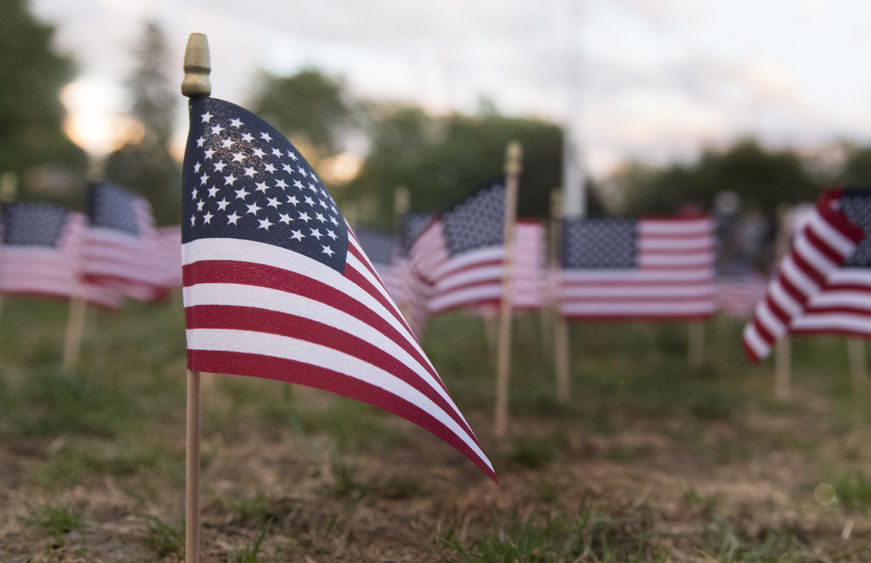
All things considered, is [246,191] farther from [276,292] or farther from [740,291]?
[740,291]

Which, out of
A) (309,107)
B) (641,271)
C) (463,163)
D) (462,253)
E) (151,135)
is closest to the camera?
(462,253)

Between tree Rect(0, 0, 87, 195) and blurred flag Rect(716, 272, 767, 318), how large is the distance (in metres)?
18.1

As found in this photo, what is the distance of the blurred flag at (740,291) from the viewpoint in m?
10.1

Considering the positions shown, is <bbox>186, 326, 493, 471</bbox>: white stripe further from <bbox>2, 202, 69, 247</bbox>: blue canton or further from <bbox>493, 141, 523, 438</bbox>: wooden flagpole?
<bbox>2, 202, 69, 247</bbox>: blue canton

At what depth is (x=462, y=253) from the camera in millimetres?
4703

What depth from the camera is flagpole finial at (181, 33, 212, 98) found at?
6.91 ft

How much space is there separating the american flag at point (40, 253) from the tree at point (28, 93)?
516 inches

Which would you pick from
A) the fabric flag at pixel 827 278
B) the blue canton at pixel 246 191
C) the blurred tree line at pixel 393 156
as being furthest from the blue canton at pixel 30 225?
the blurred tree line at pixel 393 156

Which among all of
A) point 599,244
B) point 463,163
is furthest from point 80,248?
point 463,163

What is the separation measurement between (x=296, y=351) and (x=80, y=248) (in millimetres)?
5819


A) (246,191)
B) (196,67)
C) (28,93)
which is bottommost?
(246,191)

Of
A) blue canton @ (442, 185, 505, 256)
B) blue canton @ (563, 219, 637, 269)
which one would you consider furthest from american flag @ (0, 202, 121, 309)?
blue canton @ (563, 219, 637, 269)

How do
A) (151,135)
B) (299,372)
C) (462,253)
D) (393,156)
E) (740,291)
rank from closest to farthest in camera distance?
(299,372), (462,253), (740,291), (393,156), (151,135)

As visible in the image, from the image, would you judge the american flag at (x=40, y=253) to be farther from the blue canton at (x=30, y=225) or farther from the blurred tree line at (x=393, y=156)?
the blurred tree line at (x=393, y=156)
